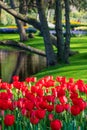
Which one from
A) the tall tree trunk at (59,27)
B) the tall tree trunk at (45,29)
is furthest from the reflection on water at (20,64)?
the tall tree trunk at (59,27)

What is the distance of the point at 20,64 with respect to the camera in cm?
3195

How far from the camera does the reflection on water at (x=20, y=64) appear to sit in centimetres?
2689

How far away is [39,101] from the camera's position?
703 centimetres

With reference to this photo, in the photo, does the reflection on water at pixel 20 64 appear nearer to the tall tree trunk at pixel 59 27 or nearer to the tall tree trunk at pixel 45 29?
the tall tree trunk at pixel 45 29

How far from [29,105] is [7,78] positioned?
18154 mm

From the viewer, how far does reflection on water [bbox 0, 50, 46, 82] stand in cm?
2689

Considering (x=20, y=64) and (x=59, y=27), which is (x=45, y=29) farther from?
(x=20, y=64)

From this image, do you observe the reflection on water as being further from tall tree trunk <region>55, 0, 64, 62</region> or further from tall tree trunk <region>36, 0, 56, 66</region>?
tall tree trunk <region>55, 0, 64, 62</region>

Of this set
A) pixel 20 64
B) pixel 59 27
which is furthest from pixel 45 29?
pixel 20 64

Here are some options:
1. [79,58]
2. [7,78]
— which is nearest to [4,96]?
[7,78]

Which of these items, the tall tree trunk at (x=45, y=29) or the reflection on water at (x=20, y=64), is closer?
the tall tree trunk at (x=45, y=29)

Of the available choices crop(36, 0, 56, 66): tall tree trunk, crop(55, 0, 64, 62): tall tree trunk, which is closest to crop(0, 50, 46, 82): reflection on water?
crop(36, 0, 56, 66): tall tree trunk

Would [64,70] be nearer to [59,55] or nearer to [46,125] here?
[59,55]

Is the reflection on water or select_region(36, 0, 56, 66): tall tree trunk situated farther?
the reflection on water
